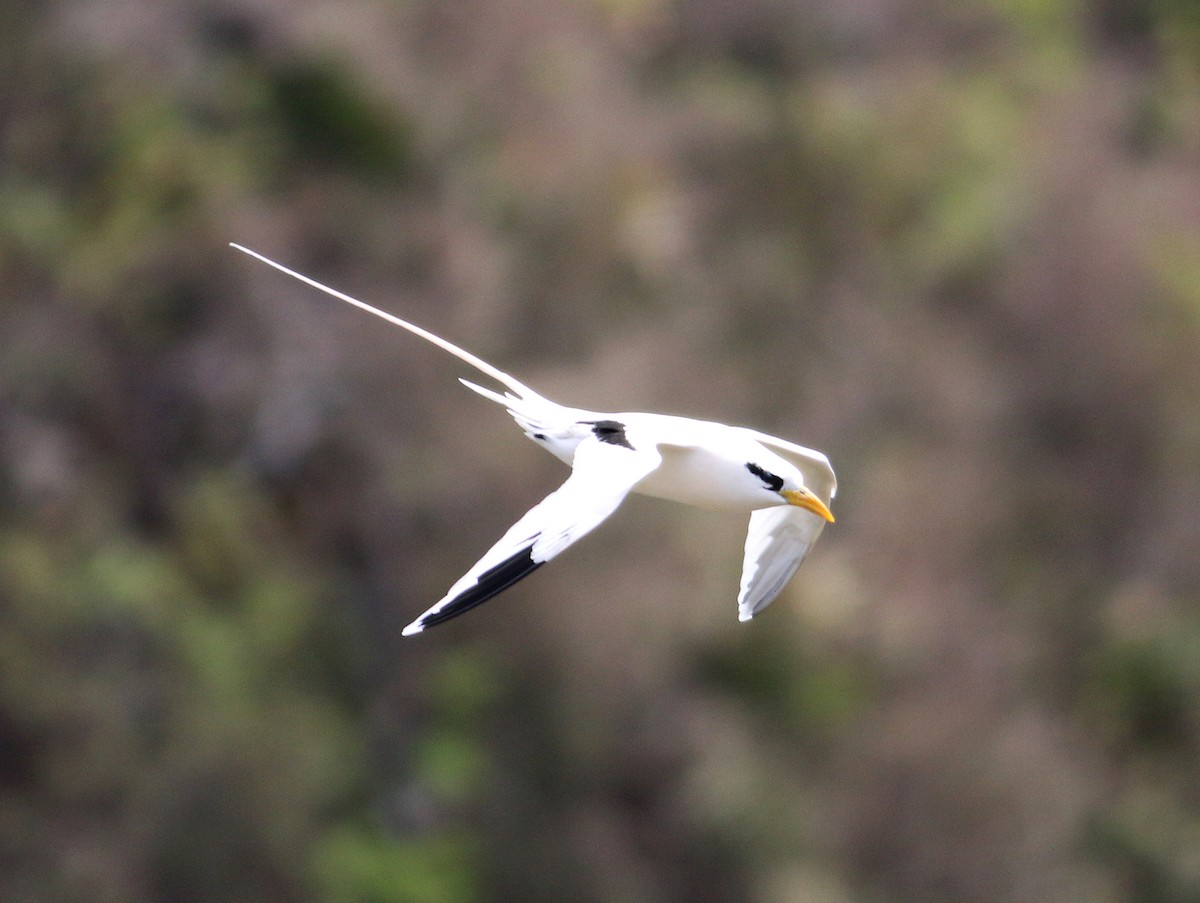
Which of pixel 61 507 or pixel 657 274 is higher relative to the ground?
pixel 657 274

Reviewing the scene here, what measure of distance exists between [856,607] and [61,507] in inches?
389

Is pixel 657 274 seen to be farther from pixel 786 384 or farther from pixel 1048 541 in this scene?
pixel 1048 541

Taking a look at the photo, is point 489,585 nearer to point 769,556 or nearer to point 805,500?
point 805,500

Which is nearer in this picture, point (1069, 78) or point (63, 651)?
point (63, 651)

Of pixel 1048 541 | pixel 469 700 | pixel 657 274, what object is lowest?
pixel 1048 541

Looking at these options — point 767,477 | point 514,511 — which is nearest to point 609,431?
point 767,477

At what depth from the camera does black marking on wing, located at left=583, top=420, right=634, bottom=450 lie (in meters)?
7.76

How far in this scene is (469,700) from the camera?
24.1 m

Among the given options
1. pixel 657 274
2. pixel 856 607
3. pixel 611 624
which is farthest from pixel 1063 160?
pixel 611 624

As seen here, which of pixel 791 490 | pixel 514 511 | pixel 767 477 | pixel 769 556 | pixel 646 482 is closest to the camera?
pixel 646 482

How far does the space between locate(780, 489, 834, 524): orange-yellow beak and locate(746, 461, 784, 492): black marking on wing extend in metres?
0.06

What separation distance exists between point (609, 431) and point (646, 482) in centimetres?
41

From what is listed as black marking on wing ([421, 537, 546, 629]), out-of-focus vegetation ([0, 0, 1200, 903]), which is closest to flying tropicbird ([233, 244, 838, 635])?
black marking on wing ([421, 537, 546, 629])

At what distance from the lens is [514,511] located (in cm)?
2333
